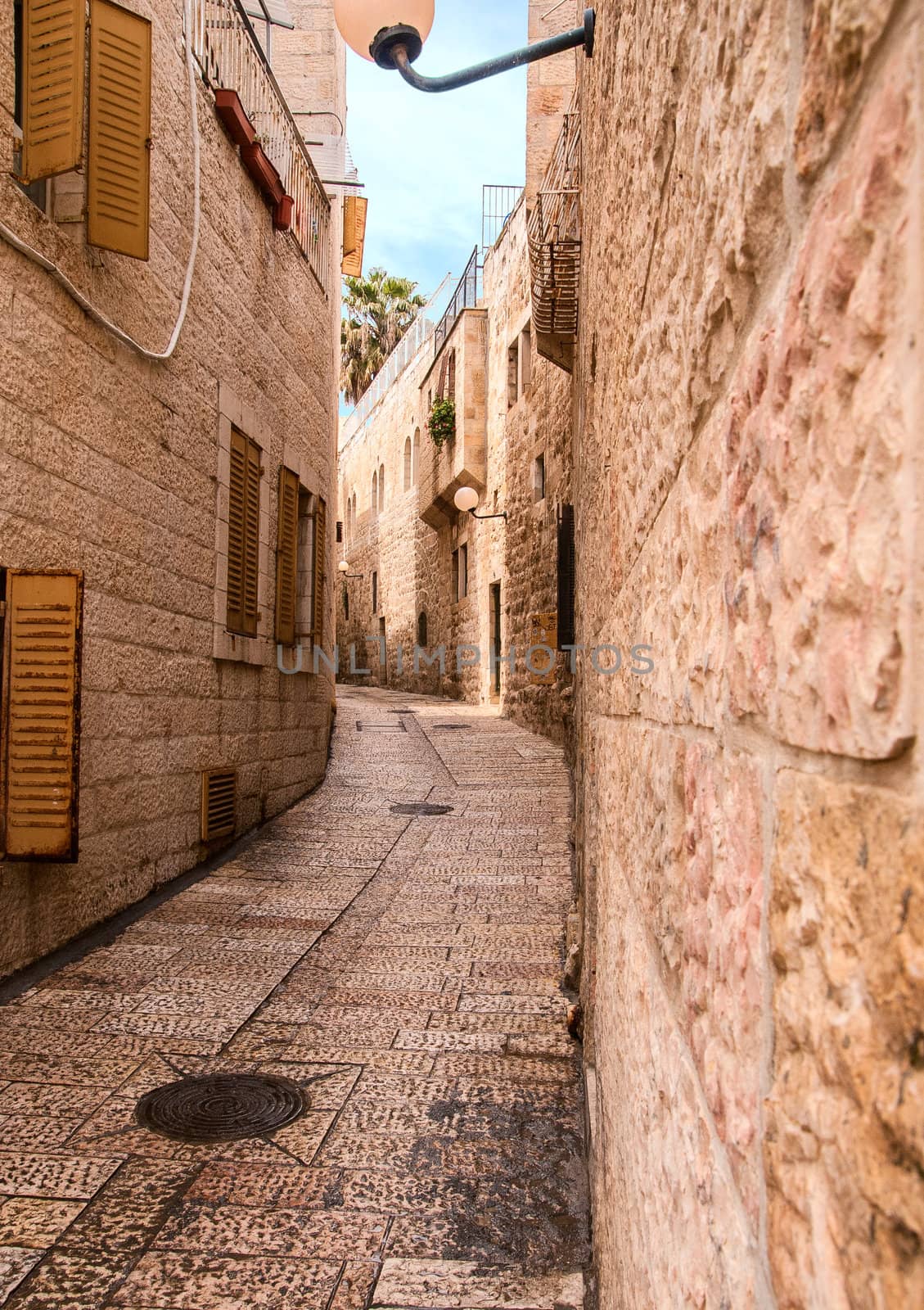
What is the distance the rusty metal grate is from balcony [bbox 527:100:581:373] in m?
4.64

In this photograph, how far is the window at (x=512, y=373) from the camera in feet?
56.6

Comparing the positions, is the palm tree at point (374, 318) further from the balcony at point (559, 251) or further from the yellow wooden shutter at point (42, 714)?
the yellow wooden shutter at point (42, 714)

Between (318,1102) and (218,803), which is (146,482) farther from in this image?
(318,1102)

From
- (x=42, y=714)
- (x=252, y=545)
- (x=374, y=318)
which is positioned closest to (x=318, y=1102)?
(x=42, y=714)

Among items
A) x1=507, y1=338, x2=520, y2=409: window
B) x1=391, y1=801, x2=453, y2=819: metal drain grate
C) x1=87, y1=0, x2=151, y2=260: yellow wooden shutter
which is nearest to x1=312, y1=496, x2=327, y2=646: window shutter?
x1=391, y1=801, x2=453, y2=819: metal drain grate

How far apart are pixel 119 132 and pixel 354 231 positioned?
10.3m

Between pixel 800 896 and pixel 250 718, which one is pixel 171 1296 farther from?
pixel 250 718

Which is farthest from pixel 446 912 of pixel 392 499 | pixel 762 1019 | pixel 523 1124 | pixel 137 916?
pixel 392 499

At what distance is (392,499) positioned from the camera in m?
28.4

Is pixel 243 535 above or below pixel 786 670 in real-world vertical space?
above

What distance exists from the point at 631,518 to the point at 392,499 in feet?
87.7

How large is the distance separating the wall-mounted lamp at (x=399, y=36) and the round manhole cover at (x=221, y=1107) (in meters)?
3.78

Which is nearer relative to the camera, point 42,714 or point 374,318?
point 42,714

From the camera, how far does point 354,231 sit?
49.7 ft
